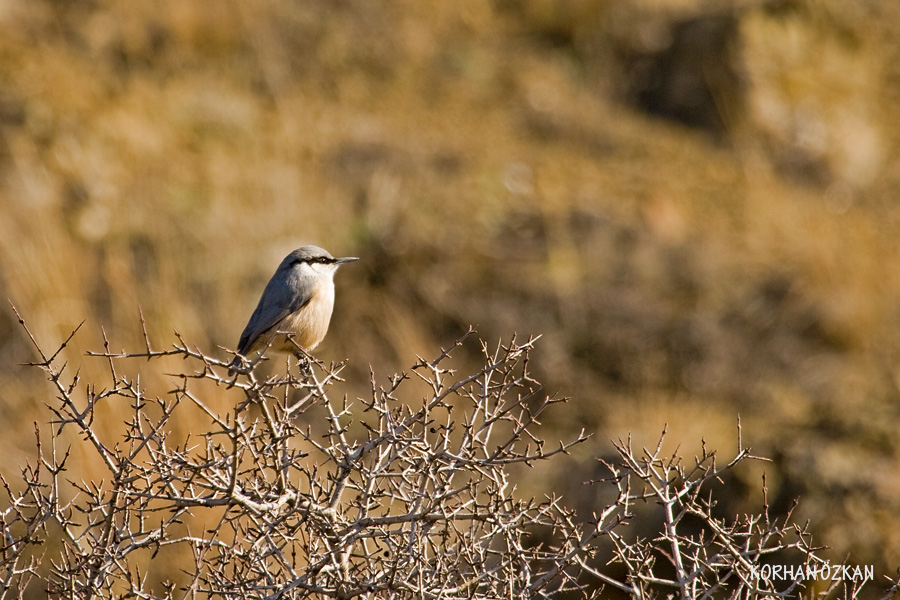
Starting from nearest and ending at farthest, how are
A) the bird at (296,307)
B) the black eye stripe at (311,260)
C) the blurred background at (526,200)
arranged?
the bird at (296,307)
the black eye stripe at (311,260)
the blurred background at (526,200)

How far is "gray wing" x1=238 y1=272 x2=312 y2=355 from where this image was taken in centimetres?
386

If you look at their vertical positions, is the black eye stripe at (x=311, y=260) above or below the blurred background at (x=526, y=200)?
below

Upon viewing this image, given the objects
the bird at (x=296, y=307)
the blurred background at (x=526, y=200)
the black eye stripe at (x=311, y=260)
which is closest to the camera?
the bird at (x=296, y=307)

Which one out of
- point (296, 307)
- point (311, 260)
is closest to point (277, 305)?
point (296, 307)

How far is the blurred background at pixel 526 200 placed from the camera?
19.5 feet

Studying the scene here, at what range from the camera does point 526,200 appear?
346 inches

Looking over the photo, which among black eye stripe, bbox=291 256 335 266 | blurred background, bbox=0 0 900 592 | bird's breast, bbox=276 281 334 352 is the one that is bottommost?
bird's breast, bbox=276 281 334 352

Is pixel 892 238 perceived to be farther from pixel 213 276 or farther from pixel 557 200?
pixel 213 276

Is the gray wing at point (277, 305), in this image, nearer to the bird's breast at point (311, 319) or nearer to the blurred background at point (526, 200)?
the bird's breast at point (311, 319)

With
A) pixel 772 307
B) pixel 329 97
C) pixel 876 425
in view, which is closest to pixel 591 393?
pixel 772 307

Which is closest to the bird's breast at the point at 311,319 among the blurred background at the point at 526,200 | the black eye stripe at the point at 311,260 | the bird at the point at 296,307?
the bird at the point at 296,307

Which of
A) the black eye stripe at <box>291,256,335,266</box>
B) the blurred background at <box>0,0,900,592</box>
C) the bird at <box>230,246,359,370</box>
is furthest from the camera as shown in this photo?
the blurred background at <box>0,0,900,592</box>

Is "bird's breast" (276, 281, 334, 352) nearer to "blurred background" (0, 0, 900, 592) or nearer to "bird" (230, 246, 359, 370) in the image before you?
"bird" (230, 246, 359, 370)

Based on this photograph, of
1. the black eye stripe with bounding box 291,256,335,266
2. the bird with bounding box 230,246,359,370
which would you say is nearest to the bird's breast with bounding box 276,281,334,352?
the bird with bounding box 230,246,359,370
